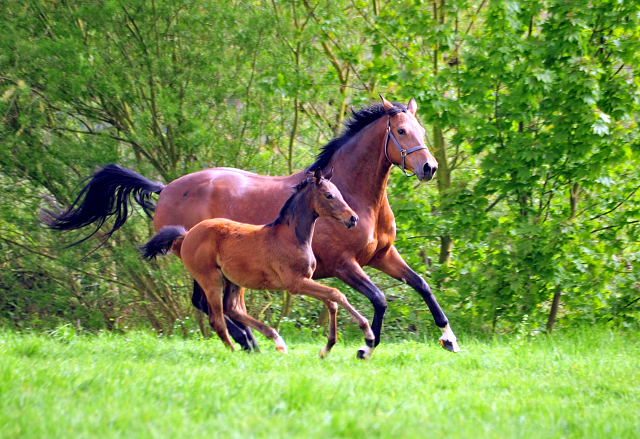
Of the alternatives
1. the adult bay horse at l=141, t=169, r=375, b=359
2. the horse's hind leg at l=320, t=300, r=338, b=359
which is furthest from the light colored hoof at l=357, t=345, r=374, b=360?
the horse's hind leg at l=320, t=300, r=338, b=359

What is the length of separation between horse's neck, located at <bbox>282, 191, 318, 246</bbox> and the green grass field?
1.06m

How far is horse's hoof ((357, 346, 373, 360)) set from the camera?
5617mm

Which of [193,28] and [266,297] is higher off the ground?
[193,28]

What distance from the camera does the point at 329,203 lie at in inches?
221

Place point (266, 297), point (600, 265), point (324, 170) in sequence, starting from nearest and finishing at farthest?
point (324, 170)
point (600, 265)
point (266, 297)

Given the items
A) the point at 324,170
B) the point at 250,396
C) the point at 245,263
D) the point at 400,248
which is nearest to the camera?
the point at 250,396

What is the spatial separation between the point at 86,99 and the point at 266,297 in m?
4.16

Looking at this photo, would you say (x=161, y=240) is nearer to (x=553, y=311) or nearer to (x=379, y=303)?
(x=379, y=303)

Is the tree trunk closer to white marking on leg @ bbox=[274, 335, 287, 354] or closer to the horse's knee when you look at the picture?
the horse's knee

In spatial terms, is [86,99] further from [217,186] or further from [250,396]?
[250,396]

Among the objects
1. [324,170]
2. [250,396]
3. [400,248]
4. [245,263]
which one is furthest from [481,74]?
[250,396]

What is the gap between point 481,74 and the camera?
9.15 meters

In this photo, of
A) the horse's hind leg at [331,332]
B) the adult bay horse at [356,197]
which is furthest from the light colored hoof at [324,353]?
the adult bay horse at [356,197]

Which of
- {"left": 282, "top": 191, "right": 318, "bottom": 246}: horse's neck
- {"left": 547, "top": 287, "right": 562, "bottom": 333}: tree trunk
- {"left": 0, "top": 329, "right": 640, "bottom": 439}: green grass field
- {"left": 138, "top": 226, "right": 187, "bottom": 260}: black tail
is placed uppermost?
{"left": 282, "top": 191, "right": 318, "bottom": 246}: horse's neck
